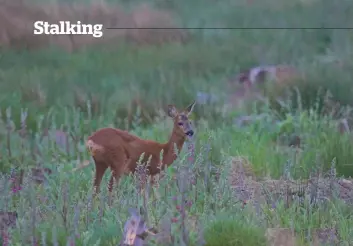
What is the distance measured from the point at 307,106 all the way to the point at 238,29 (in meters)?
0.60

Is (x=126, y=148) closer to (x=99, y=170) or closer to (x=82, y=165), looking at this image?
(x=99, y=170)

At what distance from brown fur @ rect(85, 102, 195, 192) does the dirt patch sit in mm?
561

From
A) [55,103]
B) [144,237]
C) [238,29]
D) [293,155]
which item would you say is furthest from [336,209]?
[55,103]

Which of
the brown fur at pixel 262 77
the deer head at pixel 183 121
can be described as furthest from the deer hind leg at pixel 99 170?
the brown fur at pixel 262 77

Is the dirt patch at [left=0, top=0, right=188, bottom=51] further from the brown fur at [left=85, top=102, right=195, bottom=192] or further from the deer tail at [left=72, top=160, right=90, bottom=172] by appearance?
the deer tail at [left=72, top=160, right=90, bottom=172]

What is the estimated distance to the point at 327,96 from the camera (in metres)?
5.03

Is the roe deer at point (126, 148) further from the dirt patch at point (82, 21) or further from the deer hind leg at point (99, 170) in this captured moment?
the dirt patch at point (82, 21)

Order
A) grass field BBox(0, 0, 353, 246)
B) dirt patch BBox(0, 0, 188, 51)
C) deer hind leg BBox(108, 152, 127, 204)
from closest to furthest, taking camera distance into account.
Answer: deer hind leg BBox(108, 152, 127, 204) → grass field BBox(0, 0, 353, 246) → dirt patch BBox(0, 0, 188, 51)

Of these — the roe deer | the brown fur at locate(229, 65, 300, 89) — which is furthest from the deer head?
the brown fur at locate(229, 65, 300, 89)

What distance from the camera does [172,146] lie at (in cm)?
462

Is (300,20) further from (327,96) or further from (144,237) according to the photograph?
(144,237)

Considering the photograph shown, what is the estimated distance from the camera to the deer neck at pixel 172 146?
180 inches

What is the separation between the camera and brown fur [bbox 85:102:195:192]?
174 inches

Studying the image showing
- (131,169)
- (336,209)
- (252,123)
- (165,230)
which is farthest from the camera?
(252,123)
